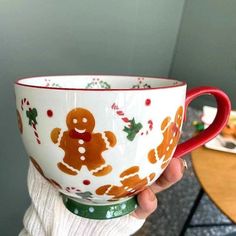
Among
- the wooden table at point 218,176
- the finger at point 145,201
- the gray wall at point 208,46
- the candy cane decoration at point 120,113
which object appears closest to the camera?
the candy cane decoration at point 120,113

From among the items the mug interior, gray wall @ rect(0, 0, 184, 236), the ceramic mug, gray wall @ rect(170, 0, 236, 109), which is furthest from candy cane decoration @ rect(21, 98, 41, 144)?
gray wall @ rect(170, 0, 236, 109)

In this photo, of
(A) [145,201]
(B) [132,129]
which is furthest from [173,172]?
(B) [132,129]

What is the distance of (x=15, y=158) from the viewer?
61 cm

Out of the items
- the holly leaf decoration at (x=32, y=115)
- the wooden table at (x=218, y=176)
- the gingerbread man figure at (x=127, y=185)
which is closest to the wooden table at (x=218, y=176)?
the wooden table at (x=218, y=176)

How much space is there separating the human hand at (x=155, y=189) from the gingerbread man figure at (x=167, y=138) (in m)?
0.08

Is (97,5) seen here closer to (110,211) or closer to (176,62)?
(110,211)

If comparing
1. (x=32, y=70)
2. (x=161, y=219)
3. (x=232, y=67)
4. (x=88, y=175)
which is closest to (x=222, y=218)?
(x=161, y=219)

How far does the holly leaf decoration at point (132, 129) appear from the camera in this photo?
215 millimetres

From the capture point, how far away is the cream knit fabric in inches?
14.3

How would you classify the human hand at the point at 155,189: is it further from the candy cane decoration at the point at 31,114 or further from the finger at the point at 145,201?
the candy cane decoration at the point at 31,114

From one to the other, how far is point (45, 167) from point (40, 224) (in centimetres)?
18

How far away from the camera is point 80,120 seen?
0.69ft

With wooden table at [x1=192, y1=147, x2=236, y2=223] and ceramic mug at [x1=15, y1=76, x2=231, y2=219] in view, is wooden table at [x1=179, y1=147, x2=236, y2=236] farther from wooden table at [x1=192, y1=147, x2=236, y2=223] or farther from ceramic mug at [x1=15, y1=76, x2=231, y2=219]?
ceramic mug at [x1=15, y1=76, x2=231, y2=219]

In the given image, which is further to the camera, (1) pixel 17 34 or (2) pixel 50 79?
(1) pixel 17 34
